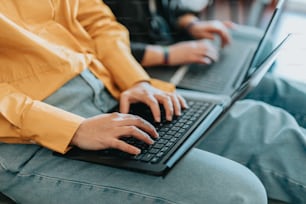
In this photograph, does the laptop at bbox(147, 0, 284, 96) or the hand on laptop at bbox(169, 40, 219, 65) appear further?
the hand on laptop at bbox(169, 40, 219, 65)

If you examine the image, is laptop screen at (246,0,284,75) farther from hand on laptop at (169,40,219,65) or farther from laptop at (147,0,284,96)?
hand on laptop at (169,40,219,65)

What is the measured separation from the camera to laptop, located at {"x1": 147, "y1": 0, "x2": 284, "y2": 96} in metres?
1.11

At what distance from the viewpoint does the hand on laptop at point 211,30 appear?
4.42 ft

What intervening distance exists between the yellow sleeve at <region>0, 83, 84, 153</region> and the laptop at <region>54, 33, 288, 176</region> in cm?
4

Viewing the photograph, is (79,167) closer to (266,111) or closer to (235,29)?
(266,111)

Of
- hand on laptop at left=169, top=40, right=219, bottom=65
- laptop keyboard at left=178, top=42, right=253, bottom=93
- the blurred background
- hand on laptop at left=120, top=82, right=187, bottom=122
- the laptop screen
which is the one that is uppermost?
the laptop screen

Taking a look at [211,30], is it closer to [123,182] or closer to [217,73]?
[217,73]

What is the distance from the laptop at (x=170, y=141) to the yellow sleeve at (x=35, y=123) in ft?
0.12

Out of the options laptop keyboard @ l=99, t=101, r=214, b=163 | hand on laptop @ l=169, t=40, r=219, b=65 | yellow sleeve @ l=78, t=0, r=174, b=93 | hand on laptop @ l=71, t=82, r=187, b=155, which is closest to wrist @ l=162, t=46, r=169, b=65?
hand on laptop @ l=169, t=40, r=219, b=65

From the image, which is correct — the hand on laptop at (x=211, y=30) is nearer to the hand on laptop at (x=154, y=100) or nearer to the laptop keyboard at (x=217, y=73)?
the laptop keyboard at (x=217, y=73)

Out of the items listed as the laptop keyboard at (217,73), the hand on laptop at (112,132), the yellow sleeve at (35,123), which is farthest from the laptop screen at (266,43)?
the yellow sleeve at (35,123)

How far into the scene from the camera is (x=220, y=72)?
3.98 feet

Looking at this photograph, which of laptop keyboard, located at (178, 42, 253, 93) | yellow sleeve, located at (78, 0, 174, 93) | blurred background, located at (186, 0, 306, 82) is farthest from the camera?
blurred background, located at (186, 0, 306, 82)

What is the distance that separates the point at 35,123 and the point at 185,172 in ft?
1.02
